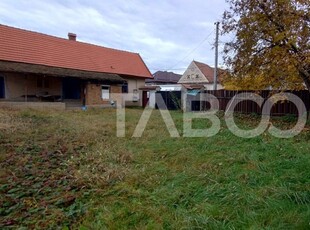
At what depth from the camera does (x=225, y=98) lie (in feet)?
48.5

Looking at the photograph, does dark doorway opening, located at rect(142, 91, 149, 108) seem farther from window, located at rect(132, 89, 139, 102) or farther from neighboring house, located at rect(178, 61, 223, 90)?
neighboring house, located at rect(178, 61, 223, 90)

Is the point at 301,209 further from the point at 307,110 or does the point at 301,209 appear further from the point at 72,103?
the point at 72,103

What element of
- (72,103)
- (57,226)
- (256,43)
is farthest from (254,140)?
(72,103)

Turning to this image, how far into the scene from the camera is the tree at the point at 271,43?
8430 millimetres

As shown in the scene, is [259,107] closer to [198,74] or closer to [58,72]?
[58,72]

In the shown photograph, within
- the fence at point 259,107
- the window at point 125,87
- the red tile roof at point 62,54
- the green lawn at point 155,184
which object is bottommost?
the green lawn at point 155,184

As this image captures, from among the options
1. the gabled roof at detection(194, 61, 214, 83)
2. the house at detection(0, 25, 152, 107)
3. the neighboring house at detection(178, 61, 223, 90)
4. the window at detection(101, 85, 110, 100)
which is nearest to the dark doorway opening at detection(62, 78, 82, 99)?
the house at detection(0, 25, 152, 107)

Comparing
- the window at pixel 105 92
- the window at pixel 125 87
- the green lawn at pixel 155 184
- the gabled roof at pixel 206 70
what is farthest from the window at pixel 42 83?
the gabled roof at pixel 206 70

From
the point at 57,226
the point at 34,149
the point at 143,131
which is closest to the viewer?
the point at 57,226

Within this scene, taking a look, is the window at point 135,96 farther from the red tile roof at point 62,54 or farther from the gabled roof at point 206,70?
the gabled roof at point 206,70

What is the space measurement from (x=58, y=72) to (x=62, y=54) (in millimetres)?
3037

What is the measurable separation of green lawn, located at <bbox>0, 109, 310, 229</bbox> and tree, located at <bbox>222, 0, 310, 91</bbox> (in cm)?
332

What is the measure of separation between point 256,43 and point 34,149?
7946mm

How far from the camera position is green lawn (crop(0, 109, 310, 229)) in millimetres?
2842
